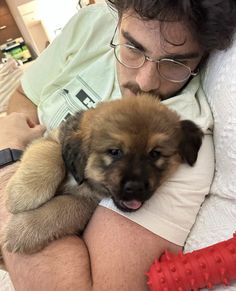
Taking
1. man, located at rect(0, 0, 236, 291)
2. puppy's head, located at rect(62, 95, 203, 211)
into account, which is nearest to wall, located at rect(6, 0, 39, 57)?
man, located at rect(0, 0, 236, 291)

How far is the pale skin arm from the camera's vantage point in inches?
37.8

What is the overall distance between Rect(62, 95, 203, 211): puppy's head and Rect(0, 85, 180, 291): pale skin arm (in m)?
0.08

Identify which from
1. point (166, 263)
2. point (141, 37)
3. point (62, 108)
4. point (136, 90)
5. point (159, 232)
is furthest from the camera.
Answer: point (62, 108)

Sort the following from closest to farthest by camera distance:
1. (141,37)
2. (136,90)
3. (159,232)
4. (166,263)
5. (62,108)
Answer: (166,263), (159,232), (141,37), (136,90), (62,108)

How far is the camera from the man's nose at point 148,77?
44.7 inches

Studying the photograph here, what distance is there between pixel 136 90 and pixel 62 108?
1.17ft

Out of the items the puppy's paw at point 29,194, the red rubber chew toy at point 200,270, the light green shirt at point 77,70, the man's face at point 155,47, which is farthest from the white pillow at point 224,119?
the puppy's paw at point 29,194

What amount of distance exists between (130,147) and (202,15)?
447mm

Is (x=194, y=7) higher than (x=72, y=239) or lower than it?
higher

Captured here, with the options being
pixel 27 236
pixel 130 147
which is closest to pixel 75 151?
pixel 130 147

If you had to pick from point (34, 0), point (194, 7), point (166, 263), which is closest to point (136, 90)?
point (194, 7)

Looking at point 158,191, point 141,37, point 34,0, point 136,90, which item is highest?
point 141,37

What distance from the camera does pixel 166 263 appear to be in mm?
885

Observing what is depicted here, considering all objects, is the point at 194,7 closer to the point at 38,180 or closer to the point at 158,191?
the point at 158,191
